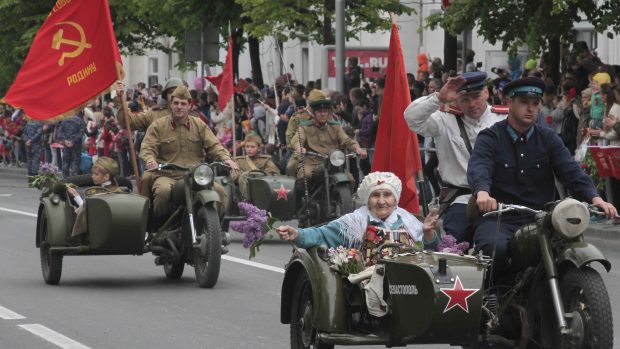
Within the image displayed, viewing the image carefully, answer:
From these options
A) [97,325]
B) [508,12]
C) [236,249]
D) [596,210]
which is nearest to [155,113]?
[236,249]

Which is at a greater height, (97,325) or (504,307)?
(504,307)

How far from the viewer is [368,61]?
30.3m

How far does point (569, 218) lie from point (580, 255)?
6.9 inches

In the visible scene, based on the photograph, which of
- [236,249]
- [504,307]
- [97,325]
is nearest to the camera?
[504,307]

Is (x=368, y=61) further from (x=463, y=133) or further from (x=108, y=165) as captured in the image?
(x=463, y=133)

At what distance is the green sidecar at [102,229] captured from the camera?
43.6 ft

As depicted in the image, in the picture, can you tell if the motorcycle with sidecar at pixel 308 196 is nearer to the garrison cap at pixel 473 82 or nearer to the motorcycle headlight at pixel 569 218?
the garrison cap at pixel 473 82

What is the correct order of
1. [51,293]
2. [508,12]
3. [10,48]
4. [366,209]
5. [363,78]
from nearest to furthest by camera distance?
[366,209] → [51,293] → [508,12] → [363,78] → [10,48]

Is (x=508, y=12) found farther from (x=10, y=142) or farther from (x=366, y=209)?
(x=10, y=142)

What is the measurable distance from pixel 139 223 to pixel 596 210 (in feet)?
19.8

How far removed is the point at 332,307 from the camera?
8000 mm

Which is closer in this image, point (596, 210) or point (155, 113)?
point (596, 210)

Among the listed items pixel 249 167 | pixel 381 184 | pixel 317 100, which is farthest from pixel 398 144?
pixel 249 167

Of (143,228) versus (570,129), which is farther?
(570,129)
